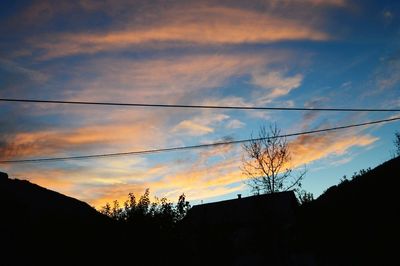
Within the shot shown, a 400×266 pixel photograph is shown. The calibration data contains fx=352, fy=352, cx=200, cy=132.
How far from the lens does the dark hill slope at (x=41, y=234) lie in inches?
402

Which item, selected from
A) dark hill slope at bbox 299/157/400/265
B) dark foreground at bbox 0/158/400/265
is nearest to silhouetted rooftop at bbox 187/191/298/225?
dark foreground at bbox 0/158/400/265

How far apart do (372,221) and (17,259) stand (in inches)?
983

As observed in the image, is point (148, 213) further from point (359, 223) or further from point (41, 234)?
point (359, 223)

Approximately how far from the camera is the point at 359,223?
2877 cm

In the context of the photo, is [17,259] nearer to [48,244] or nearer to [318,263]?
[48,244]

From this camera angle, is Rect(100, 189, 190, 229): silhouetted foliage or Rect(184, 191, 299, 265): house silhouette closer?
Rect(100, 189, 190, 229): silhouetted foliage

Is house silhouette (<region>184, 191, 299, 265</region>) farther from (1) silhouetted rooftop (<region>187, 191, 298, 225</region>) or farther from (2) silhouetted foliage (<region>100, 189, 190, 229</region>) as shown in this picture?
(2) silhouetted foliage (<region>100, 189, 190, 229</region>)

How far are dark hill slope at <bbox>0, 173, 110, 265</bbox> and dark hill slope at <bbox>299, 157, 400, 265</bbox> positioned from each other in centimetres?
1707

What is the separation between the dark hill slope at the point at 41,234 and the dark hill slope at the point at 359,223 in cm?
1707

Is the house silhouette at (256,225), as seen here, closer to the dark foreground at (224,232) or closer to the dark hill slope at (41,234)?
the dark foreground at (224,232)

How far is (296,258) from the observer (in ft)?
94.8

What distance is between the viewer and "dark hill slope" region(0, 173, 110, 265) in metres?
10.2

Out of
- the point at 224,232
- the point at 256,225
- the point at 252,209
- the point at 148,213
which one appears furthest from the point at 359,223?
the point at 148,213

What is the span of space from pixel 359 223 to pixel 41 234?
25838mm
